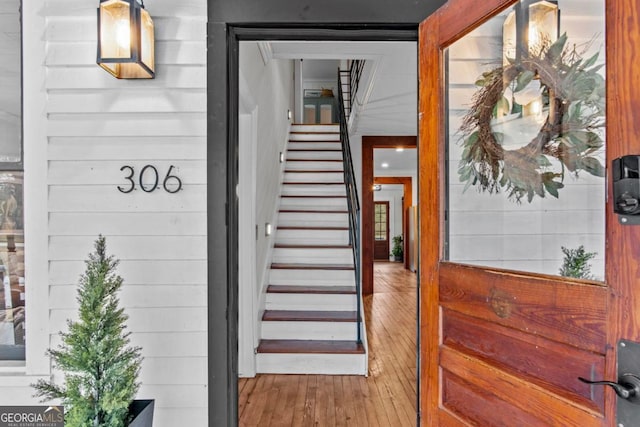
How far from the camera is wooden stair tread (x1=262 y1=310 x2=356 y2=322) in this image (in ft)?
11.1

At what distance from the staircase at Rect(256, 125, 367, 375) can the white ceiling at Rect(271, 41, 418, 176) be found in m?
1.05

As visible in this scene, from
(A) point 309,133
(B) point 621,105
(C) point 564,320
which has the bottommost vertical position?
(C) point 564,320

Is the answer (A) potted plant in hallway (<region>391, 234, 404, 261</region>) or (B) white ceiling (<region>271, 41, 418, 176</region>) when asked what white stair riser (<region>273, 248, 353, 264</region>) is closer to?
(B) white ceiling (<region>271, 41, 418, 176</region>)

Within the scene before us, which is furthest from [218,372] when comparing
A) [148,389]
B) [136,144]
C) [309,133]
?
[309,133]

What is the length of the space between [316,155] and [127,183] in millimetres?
4454

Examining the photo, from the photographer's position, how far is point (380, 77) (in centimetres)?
348

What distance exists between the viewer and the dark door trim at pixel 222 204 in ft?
5.64

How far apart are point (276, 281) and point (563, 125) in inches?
124

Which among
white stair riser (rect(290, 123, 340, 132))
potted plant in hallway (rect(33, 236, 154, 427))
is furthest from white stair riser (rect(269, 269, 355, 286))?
white stair riser (rect(290, 123, 340, 132))

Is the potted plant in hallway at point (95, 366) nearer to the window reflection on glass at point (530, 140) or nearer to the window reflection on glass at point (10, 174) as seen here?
the window reflection on glass at point (10, 174)

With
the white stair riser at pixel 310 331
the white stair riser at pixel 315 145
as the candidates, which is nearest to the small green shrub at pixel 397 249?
the white stair riser at pixel 315 145

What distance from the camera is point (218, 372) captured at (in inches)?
67.6

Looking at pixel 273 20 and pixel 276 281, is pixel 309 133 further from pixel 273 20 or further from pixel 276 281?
pixel 273 20

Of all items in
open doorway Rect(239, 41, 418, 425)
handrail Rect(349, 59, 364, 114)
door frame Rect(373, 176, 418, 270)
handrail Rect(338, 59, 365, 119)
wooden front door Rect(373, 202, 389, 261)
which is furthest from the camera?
wooden front door Rect(373, 202, 389, 261)
